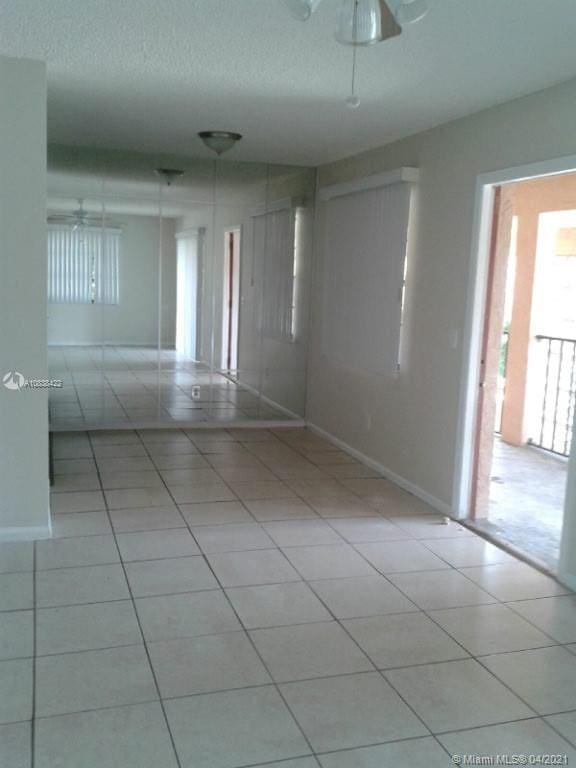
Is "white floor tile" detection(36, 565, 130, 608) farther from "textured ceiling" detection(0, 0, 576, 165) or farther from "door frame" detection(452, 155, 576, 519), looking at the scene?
"textured ceiling" detection(0, 0, 576, 165)

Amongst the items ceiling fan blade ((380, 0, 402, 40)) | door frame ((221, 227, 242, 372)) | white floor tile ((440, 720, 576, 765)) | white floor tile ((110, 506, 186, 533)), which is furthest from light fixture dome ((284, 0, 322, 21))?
door frame ((221, 227, 242, 372))

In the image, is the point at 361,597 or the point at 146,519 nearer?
the point at 361,597

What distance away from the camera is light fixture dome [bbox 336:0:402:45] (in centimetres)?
199

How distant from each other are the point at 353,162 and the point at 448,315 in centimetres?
192

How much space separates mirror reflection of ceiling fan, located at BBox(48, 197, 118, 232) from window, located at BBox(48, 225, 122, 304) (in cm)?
3

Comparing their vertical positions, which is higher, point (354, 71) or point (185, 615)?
point (354, 71)

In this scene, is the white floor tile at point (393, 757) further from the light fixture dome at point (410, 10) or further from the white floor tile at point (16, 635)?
the light fixture dome at point (410, 10)

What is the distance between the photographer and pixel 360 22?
200 centimetres

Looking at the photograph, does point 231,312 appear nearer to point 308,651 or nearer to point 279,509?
point 279,509

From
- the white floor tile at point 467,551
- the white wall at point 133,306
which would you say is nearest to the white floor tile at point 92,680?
the white floor tile at point 467,551

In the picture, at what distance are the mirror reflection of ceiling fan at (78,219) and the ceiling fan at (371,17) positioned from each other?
182 inches

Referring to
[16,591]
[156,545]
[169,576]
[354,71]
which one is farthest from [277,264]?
[16,591]

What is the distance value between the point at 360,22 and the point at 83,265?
4864 mm

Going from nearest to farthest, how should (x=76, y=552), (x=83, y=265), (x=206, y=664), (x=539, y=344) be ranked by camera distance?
(x=206, y=664)
(x=76, y=552)
(x=539, y=344)
(x=83, y=265)
